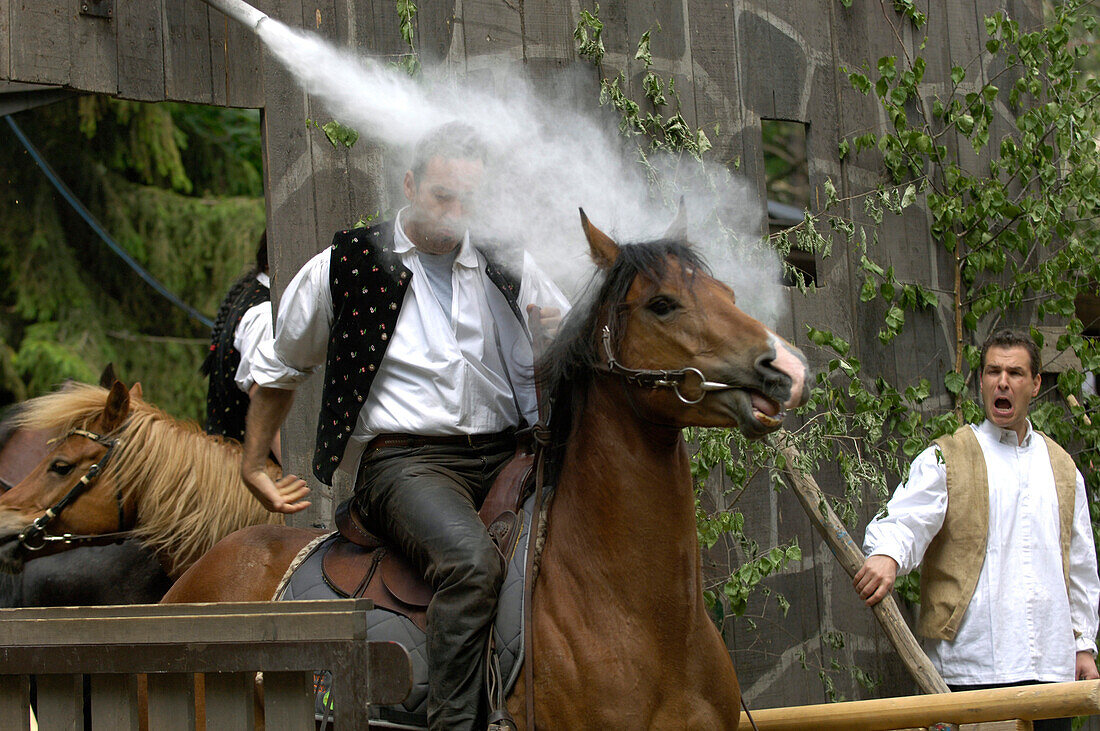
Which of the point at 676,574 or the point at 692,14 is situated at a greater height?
the point at 692,14

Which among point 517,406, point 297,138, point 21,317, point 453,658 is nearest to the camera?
point 453,658

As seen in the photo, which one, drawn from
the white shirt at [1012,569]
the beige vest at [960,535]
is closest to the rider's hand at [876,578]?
the white shirt at [1012,569]

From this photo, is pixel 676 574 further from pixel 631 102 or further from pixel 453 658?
pixel 631 102

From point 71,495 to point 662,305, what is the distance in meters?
2.49

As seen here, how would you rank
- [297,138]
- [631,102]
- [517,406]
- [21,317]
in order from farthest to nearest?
[21,317], [631,102], [297,138], [517,406]

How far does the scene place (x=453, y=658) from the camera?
2.67m

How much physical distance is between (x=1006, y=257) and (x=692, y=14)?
2.15m

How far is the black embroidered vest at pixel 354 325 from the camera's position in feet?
10.4

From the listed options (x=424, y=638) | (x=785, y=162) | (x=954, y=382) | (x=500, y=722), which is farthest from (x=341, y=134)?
(x=785, y=162)

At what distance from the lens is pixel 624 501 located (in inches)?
109

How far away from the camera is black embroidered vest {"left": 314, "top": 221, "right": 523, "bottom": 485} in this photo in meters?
3.17

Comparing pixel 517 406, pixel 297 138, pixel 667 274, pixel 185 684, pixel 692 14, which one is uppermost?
pixel 692 14

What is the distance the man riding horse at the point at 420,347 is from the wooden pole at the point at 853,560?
167cm

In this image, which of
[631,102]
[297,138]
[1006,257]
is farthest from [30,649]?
[1006,257]
